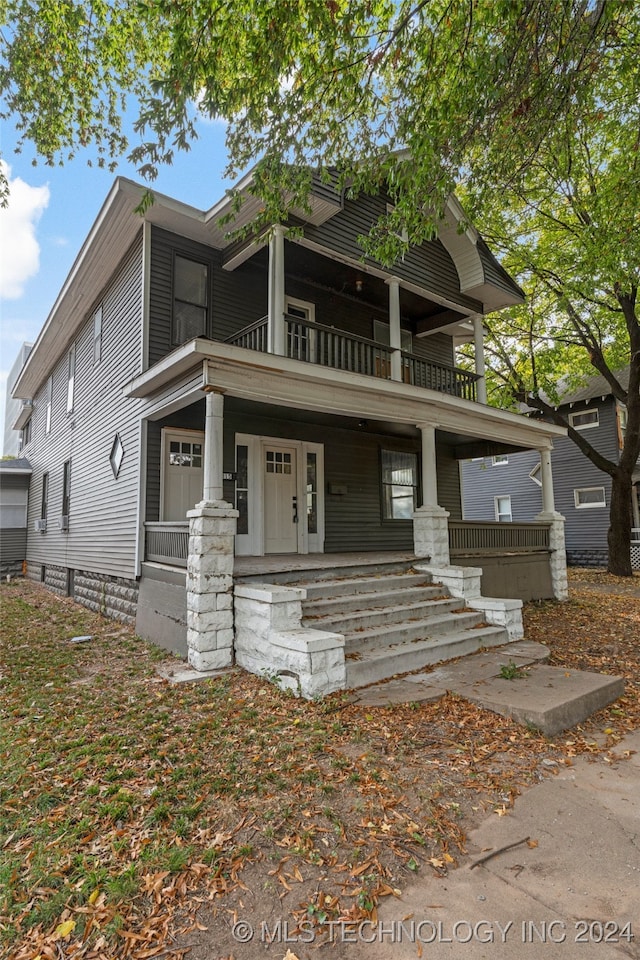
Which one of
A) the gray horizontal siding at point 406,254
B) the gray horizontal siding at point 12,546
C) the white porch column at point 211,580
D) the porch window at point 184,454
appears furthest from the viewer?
the gray horizontal siding at point 12,546

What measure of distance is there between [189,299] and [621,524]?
527 inches

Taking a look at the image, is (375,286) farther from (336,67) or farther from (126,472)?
(126,472)

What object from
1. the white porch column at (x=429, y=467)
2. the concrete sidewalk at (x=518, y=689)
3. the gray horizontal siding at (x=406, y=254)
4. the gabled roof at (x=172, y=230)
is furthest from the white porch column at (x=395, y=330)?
the concrete sidewalk at (x=518, y=689)

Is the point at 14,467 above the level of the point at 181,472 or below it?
above

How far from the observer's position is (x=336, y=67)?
15.2ft

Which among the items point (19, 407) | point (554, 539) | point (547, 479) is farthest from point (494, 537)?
point (19, 407)

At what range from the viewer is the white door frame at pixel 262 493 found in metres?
8.61

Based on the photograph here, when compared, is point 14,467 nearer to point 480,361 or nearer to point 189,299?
point 189,299

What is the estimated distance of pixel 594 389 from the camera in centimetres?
1842

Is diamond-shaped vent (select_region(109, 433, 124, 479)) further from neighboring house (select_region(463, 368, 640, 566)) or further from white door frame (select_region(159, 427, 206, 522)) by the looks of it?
neighboring house (select_region(463, 368, 640, 566))

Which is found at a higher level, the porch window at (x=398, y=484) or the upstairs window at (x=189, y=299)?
the upstairs window at (x=189, y=299)

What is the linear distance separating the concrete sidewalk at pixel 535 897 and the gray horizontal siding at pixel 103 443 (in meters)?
6.59

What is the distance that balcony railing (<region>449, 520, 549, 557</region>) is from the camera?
8.82m

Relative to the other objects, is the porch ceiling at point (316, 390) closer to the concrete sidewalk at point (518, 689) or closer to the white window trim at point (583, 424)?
the concrete sidewalk at point (518, 689)
